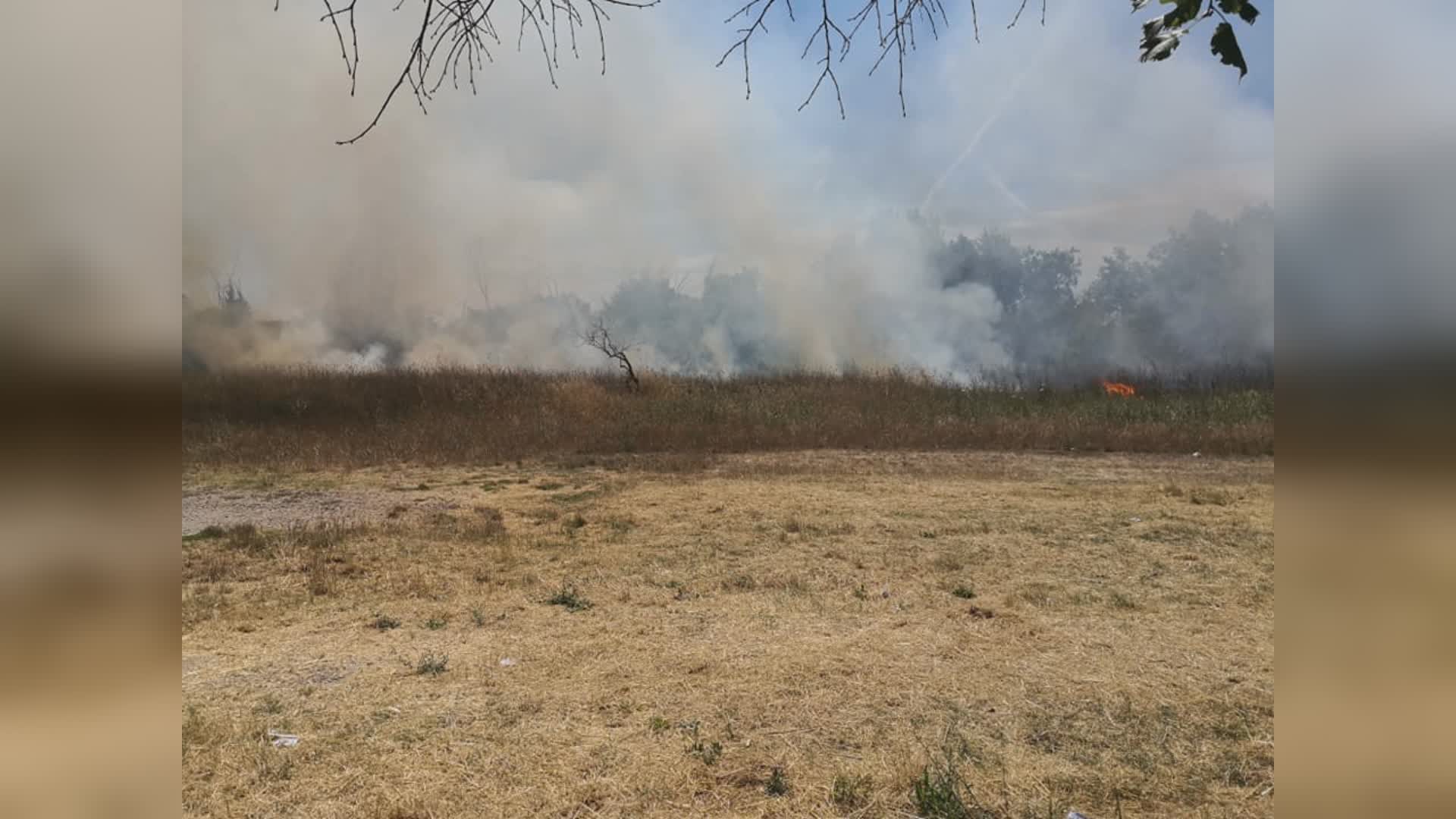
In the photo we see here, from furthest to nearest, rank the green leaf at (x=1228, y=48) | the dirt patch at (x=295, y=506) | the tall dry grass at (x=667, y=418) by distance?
1. the tall dry grass at (x=667, y=418)
2. the dirt patch at (x=295, y=506)
3. the green leaf at (x=1228, y=48)

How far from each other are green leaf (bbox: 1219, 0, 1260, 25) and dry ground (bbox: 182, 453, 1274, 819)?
2378 millimetres

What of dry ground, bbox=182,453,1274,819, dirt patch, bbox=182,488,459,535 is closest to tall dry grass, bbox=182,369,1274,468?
dirt patch, bbox=182,488,459,535

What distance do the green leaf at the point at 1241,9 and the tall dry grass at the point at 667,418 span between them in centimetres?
1193

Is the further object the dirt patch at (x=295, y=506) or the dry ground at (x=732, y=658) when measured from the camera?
the dirt patch at (x=295, y=506)

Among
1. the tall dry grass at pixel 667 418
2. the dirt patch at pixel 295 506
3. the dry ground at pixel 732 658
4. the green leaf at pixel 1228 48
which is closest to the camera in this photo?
the green leaf at pixel 1228 48

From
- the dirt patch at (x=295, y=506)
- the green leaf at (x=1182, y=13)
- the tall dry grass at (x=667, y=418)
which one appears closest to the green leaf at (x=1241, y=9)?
the green leaf at (x=1182, y=13)

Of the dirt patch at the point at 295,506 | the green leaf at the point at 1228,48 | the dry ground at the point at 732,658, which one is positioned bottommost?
the dry ground at the point at 732,658

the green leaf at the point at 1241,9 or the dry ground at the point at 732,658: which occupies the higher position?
the green leaf at the point at 1241,9

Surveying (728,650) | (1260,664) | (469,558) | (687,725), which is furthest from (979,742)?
(469,558)

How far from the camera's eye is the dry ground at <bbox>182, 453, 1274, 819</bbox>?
2.93m

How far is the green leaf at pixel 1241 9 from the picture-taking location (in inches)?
49.2

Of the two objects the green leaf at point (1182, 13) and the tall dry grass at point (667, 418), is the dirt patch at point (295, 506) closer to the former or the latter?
the tall dry grass at point (667, 418)

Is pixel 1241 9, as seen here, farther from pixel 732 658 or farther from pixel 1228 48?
pixel 732 658

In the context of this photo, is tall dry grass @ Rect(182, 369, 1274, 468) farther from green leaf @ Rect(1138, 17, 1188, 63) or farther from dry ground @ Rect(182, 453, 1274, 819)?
green leaf @ Rect(1138, 17, 1188, 63)
